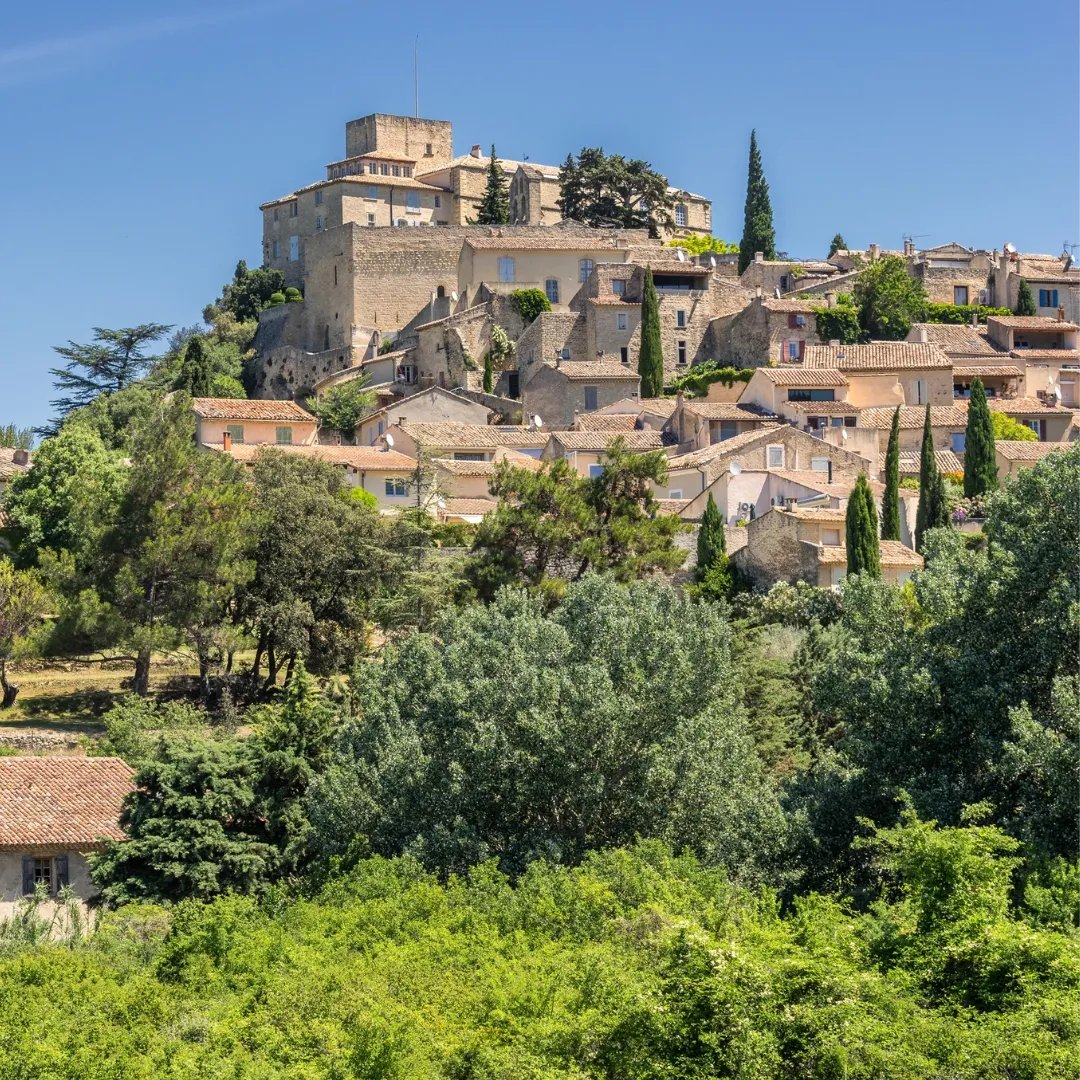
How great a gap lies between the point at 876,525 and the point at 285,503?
16.2 m

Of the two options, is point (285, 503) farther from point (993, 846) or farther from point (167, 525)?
point (993, 846)

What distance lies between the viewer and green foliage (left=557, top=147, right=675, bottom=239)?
298 ft

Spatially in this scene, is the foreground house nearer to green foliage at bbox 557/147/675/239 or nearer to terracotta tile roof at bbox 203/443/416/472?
terracotta tile roof at bbox 203/443/416/472

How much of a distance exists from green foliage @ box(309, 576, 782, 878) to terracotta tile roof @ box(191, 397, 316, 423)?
3656 cm

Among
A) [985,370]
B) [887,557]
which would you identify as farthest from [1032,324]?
[887,557]

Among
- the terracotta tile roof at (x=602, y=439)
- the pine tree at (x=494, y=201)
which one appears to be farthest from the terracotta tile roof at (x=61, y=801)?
the pine tree at (x=494, y=201)

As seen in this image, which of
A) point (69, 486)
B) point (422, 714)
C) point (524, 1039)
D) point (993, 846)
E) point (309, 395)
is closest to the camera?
point (524, 1039)

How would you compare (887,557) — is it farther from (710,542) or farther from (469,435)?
(469,435)

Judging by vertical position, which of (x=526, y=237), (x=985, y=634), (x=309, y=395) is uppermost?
(x=526, y=237)

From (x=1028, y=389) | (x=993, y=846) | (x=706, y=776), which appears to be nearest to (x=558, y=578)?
(x=706, y=776)

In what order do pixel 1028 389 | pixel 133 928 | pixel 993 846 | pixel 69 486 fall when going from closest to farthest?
pixel 993 846 < pixel 133 928 < pixel 69 486 < pixel 1028 389

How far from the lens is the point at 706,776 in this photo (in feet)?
96.8

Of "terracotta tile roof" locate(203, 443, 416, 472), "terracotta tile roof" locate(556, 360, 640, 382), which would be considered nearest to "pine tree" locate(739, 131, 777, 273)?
"terracotta tile roof" locate(556, 360, 640, 382)

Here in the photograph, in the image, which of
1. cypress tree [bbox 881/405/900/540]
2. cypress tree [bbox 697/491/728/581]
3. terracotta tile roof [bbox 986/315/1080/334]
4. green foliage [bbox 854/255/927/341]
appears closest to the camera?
cypress tree [bbox 697/491/728/581]
